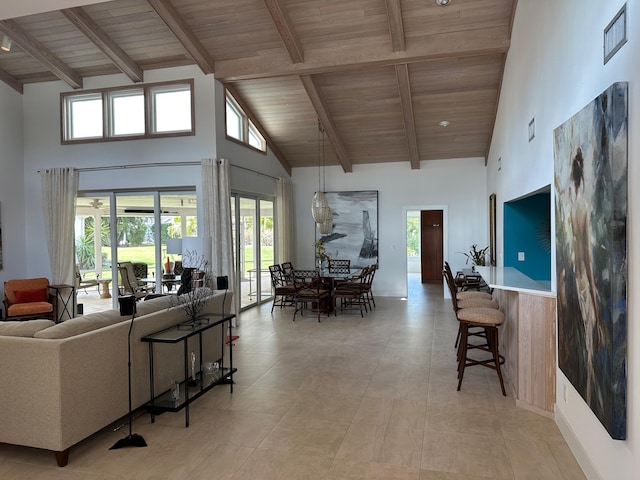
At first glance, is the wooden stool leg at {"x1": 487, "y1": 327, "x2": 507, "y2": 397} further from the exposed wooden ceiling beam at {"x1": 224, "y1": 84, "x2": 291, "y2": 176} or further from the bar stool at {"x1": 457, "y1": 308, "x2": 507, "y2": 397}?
the exposed wooden ceiling beam at {"x1": 224, "y1": 84, "x2": 291, "y2": 176}

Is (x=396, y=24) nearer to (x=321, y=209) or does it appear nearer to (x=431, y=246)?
(x=321, y=209)

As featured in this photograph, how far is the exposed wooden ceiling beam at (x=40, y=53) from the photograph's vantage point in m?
6.04

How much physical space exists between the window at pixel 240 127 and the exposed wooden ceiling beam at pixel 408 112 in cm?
278

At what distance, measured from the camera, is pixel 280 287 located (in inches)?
328

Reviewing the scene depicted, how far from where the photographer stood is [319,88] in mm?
7234

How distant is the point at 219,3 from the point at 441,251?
8965 mm

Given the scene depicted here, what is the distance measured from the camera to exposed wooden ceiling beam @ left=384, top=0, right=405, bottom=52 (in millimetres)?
5266

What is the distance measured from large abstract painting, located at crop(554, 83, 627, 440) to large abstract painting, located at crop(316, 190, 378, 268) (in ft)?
22.5

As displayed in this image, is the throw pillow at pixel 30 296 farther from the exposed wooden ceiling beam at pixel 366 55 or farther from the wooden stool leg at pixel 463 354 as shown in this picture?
the wooden stool leg at pixel 463 354

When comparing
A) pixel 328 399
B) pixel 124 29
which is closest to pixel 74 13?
pixel 124 29

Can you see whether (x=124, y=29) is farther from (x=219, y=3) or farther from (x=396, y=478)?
(x=396, y=478)

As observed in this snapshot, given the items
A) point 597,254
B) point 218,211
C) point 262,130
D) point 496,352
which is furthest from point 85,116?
point 597,254

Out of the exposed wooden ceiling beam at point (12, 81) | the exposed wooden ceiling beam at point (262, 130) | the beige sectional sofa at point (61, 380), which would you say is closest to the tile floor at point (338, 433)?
the beige sectional sofa at point (61, 380)

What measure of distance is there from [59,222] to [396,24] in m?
6.04
